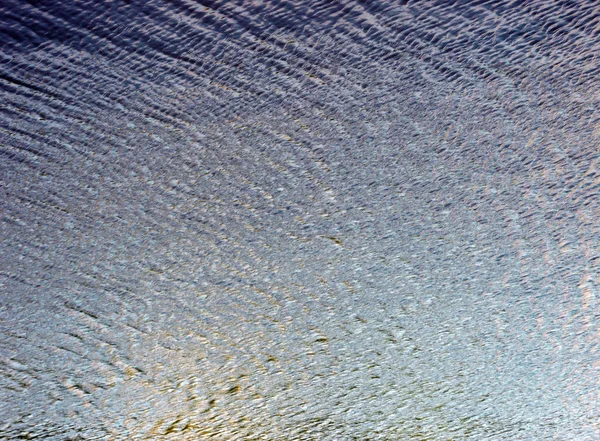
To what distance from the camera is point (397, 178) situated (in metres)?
0.48

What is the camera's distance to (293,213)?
49cm

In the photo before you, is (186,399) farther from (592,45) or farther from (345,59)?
(592,45)

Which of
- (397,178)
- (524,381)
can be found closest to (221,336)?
(397,178)

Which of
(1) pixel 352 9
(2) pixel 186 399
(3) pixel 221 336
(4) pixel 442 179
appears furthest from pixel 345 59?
(2) pixel 186 399

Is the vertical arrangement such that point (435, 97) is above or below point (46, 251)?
above

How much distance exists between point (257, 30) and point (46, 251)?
26 centimetres

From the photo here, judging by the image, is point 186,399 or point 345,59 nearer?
point 345,59

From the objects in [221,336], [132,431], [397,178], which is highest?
[397,178]

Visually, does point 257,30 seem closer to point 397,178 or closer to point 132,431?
point 397,178

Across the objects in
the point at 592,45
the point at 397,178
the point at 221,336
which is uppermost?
the point at 592,45

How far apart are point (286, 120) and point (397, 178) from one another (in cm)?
11

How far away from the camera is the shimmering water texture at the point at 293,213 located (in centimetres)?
40

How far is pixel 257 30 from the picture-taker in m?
0.39

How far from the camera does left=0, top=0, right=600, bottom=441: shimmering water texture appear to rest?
0.40 metres
